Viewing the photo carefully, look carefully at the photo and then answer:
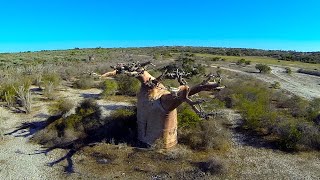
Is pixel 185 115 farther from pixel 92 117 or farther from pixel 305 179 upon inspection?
pixel 305 179

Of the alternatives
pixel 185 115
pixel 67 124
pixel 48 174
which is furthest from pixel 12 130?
pixel 185 115

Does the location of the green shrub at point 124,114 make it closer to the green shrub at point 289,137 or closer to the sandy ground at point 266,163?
the sandy ground at point 266,163

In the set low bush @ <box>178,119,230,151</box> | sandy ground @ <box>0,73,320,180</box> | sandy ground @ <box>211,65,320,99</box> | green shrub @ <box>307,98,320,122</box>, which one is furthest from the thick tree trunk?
sandy ground @ <box>211,65,320,99</box>

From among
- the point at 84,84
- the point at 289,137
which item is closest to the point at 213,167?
the point at 289,137

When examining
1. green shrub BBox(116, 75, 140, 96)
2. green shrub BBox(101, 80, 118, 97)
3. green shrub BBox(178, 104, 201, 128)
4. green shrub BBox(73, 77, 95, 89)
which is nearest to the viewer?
green shrub BBox(178, 104, 201, 128)

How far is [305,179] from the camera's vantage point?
9250mm

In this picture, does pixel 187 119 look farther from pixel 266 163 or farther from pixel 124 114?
pixel 266 163

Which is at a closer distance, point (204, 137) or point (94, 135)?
point (204, 137)

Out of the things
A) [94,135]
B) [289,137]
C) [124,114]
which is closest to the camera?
[289,137]

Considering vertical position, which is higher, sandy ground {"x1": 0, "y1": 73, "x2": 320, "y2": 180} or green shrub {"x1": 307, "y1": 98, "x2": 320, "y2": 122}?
green shrub {"x1": 307, "y1": 98, "x2": 320, "y2": 122}

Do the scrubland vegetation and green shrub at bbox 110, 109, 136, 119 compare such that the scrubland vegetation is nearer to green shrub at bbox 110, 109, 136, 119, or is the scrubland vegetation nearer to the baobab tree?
green shrub at bbox 110, 109, 136, 119

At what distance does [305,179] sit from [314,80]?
2554 cm

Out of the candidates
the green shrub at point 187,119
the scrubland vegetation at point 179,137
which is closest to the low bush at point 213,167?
the scrubland vegetation at point 179,137

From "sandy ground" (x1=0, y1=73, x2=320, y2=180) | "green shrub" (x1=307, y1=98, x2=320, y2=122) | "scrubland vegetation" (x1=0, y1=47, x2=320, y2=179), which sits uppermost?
"green shrub" (x1=307, y1=98, x2=320, y2=122)
